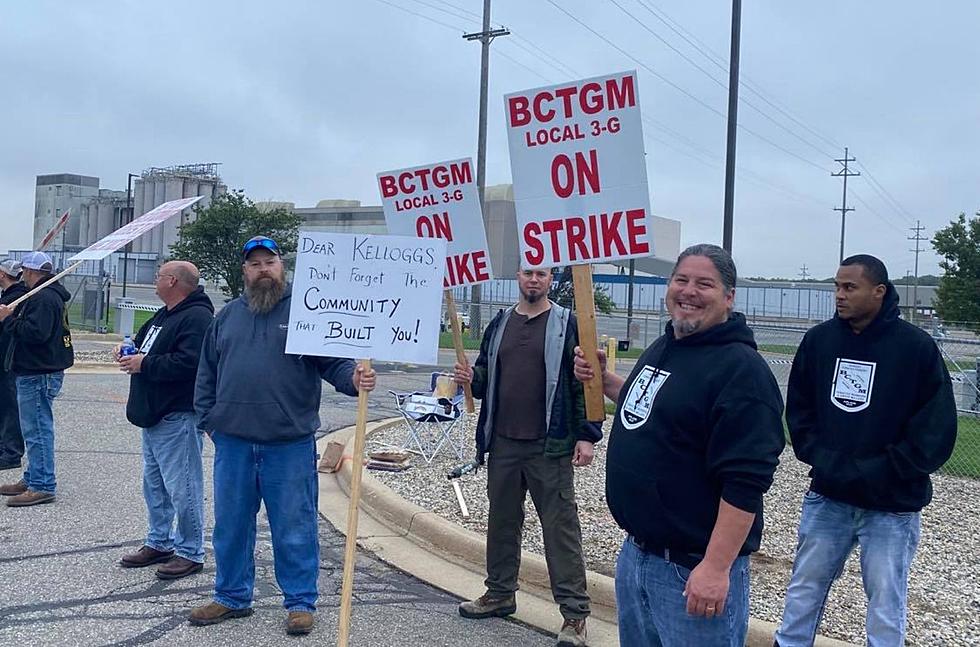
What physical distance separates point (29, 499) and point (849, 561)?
6.34 metres

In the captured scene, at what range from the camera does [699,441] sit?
283 cm

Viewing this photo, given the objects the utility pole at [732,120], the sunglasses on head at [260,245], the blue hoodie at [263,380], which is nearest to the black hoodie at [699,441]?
the blue hoodie at [263,380]

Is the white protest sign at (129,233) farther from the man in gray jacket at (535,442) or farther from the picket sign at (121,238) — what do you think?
the man in gray jacket at (535,442)

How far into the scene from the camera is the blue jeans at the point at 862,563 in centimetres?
380

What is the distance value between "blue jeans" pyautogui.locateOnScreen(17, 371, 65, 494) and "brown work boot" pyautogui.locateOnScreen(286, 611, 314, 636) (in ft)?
11.6

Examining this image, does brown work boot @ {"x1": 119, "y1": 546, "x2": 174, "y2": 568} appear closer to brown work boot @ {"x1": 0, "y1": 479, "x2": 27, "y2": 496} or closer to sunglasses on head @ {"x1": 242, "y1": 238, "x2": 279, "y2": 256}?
brown work boot @ {"x1": 0, "y1": 479, "x2": 27, "y2": 496}

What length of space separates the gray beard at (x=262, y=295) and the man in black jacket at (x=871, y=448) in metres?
2.79

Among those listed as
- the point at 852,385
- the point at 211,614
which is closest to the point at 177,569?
the point at 211,614

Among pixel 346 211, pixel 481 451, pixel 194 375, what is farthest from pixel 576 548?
pixel 346 211

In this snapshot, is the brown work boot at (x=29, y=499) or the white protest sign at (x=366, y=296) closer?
the white protest sign at (x=366, y=296)

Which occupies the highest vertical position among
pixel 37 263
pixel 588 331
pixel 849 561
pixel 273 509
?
pixel 37 263

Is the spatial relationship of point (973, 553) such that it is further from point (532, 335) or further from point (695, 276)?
point (695, 276)

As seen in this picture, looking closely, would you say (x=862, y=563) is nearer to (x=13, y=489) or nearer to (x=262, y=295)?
(x=262, y=295)

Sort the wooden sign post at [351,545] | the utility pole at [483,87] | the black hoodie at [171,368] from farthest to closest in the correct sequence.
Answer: the utility pole at [483,87], the black hoodie at [171,368], the wooden sign post at [351,545]
